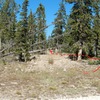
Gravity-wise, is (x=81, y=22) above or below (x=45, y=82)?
above

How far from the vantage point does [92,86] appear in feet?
55.5

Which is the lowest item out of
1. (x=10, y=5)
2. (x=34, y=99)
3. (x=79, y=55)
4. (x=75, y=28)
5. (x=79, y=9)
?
(x=34, y=99)

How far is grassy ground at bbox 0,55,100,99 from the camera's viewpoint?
14636 millimetres

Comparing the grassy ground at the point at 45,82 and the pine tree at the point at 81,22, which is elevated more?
the pine tree at the point at 81,22

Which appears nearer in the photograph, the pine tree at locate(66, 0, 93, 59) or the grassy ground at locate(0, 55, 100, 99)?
the grassy ground at locate(0, 55, 100, 99)

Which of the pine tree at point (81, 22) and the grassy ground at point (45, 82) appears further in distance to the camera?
the pine tree at point (81, 22)

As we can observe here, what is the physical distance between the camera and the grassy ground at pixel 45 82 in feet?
48.0

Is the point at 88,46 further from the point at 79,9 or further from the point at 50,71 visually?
the point at 50,71

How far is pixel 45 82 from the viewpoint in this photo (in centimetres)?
1738

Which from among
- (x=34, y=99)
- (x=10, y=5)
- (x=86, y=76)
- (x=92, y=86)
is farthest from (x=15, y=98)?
(x=10, y=5)

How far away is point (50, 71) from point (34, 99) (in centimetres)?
859

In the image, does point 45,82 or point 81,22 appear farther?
point 81,22

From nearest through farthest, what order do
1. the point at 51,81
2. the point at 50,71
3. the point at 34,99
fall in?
the point at 34,99, the point at 51,81, the point at 50,71

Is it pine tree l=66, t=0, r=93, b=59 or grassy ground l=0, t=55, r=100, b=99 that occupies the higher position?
pine tree l=66, t=0, r=93, b=59
